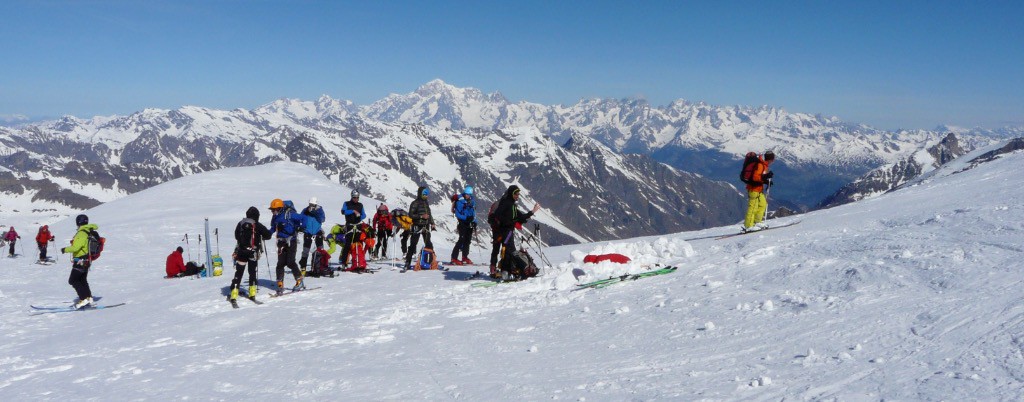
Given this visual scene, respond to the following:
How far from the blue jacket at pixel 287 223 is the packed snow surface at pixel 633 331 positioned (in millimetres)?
1790

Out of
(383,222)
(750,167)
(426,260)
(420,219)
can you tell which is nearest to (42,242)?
(383,222)

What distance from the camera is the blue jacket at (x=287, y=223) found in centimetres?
1605

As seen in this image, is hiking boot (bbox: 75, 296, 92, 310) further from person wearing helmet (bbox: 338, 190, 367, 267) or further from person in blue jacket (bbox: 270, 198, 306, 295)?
person wearing helmet (bbox: 338, 190, 367, 267)

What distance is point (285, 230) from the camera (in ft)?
52.9

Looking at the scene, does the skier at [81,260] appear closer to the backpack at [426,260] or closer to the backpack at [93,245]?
the backpack at [93,245]

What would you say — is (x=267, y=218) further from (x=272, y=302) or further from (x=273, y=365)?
(x=273, y=365)

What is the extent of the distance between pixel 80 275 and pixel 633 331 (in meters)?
14.6

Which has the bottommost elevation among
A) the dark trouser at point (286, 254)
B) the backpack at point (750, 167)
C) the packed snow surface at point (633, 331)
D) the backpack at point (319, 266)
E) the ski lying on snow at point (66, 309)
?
the packed snow surface at point (633, 331)

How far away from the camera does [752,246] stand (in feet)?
47.0

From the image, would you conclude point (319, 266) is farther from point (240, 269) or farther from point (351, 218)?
point (240, 269)

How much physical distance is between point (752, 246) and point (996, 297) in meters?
6.77

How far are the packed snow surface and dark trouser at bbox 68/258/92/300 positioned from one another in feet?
3.49

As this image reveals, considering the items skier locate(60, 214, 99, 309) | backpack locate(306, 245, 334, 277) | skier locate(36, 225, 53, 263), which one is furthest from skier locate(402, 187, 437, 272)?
skier locate(36, 225, 53, 263)

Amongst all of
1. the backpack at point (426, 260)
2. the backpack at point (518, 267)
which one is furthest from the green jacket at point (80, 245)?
the backpack at point (518, 267)
